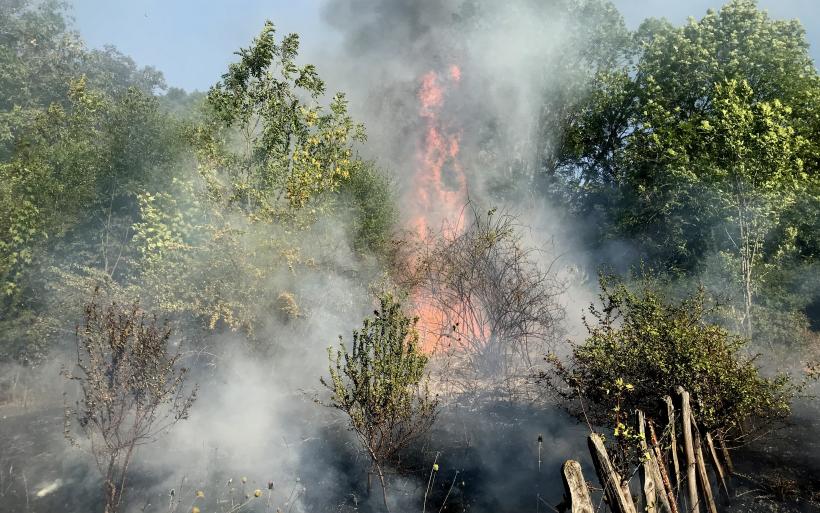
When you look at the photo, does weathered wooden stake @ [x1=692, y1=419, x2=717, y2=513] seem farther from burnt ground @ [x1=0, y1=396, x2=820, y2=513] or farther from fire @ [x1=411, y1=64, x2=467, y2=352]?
fire @ [x1=411, y1=64, x2=467, y2=352]

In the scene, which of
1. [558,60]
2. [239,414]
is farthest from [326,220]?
[558,60]

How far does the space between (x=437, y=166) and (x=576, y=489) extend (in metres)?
19.3

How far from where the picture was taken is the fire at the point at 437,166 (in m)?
22.5

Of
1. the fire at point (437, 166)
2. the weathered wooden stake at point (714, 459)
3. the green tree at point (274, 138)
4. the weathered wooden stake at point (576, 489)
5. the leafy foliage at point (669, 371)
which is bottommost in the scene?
the weathered wooden stake at point (576, 489)

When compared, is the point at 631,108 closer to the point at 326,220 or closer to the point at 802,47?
the point at 802,47

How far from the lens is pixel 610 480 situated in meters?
4.91

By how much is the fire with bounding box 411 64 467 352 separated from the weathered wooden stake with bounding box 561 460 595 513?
17464 millimetres

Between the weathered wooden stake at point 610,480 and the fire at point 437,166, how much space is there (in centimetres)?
1699

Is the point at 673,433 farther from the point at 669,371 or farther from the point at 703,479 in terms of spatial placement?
the point at 669,371

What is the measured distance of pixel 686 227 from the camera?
2098 cm

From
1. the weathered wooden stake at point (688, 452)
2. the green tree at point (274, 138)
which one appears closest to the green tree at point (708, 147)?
the weathered wooden stake at point (688, 452)

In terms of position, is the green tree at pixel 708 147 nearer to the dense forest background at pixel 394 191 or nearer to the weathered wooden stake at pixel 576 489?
the dense forest background at pixel 394 191

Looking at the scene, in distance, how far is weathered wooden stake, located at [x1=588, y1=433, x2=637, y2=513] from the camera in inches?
191

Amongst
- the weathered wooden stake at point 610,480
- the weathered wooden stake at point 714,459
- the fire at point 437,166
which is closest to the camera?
the weathered wooden stake at point 610,480
